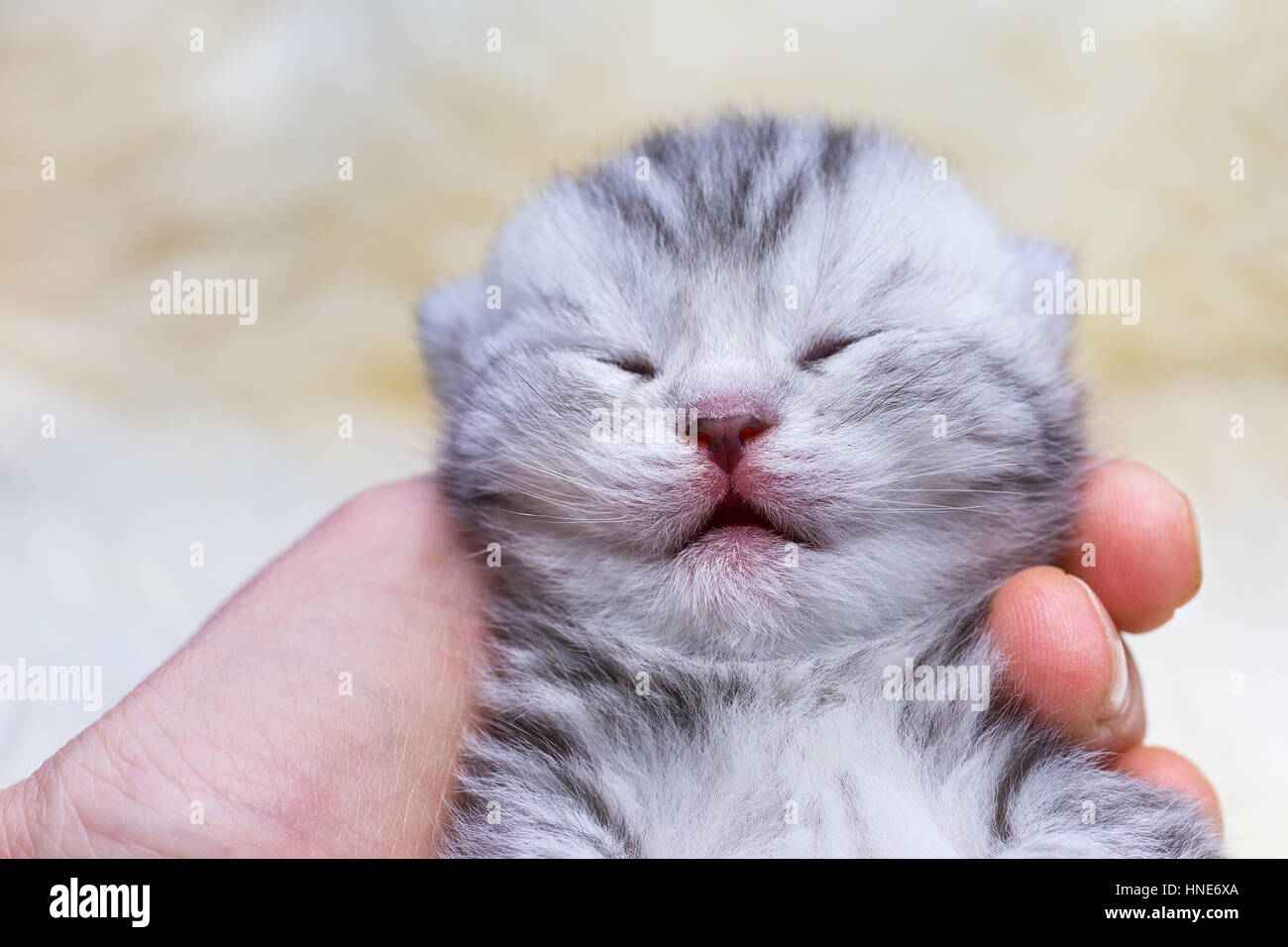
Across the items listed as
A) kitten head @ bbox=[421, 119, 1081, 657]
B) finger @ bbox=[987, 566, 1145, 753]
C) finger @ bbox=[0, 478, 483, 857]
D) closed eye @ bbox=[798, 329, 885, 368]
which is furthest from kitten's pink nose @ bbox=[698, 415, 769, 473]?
finger @ bbox=[0, 478, 483, 857]

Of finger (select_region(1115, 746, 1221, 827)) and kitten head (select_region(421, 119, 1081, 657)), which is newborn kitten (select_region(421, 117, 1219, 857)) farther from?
finger (select_region(1115, 746, 1221, 827))

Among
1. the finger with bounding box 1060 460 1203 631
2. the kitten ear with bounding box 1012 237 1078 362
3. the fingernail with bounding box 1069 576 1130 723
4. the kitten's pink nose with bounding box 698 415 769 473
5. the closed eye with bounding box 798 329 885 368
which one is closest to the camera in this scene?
the kitten's pink nose with bounding box 698 415 769 473

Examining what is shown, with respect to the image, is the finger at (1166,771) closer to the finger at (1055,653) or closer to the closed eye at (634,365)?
the finger at (1055,653)

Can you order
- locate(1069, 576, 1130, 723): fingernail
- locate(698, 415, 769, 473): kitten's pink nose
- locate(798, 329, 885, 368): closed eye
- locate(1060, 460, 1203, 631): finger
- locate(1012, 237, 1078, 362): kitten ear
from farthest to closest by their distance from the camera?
locate(1060, 460, 1203, 631): finger
locate(1012, 237, 1078, 362): kitten ear
locate(1069, 576, 1130, 723): fingernail
locate(798, 329, 885, 368): closed eye
locate(698, 415, 769, 473): kitten's pink nose

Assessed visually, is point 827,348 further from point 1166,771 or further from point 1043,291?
point 1166,771

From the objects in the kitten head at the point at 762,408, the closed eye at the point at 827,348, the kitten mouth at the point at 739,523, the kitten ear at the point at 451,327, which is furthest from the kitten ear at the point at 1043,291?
the kitten ear at the point at 451,327

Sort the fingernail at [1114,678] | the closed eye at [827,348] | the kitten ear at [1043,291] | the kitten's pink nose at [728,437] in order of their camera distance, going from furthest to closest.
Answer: the kitten ear at [1043,291]
the fingernail at [1114,678]
the closed eye at [827,348]
the kitten's pink nose at [728,437]

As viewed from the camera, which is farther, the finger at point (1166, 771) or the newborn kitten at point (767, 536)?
the finger at point (1166, 771)
